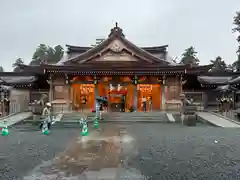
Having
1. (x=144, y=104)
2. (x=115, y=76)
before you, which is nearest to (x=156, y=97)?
(x=144, y=104)

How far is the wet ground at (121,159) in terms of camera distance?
524cm

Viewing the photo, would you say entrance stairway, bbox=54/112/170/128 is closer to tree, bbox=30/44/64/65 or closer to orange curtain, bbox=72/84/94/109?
orange curtain, bbox=72/84/94/109

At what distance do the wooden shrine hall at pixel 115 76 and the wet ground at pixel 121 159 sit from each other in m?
11.4

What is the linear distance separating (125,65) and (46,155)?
1480cm

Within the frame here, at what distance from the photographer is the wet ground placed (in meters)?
5.24

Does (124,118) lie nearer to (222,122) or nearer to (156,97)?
(222,122)

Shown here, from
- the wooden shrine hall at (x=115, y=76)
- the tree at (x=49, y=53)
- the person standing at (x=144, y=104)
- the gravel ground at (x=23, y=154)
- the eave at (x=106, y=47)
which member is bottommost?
the gravel ground at (x=23, y=154)

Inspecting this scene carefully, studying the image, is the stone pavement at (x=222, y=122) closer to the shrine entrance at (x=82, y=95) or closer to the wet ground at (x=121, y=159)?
the wet ground at (x=121, y=159)

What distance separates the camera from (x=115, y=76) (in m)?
21.8

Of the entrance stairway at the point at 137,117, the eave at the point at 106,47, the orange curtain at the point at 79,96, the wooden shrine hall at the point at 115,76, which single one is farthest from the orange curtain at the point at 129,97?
the entrance stairway at the point at 137,117

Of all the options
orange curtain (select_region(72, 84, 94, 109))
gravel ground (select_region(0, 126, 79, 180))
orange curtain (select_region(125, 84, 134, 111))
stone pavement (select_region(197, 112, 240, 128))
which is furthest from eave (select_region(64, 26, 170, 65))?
gravel ground (select_region(0, 126, 79, 180))

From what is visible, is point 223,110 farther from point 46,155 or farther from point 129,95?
point 46,155

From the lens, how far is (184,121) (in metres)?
15.2

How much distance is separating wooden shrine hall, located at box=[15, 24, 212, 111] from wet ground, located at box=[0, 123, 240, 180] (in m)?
11.4
